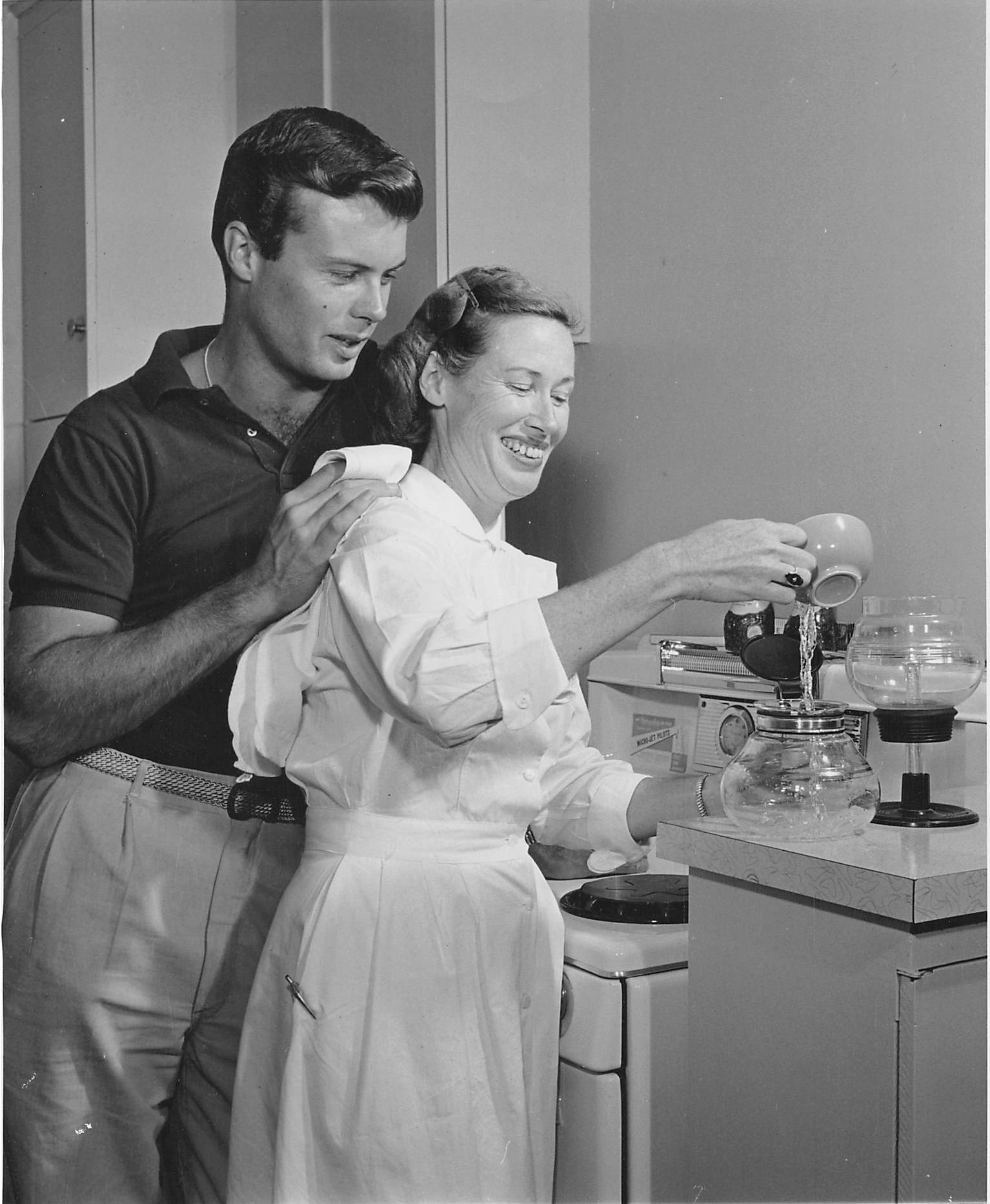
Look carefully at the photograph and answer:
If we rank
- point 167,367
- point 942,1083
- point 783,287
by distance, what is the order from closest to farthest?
1. point 942,1083
2. point 167,367
3. point 783,287

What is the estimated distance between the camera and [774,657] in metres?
1.37

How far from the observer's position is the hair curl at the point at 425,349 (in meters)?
1.29

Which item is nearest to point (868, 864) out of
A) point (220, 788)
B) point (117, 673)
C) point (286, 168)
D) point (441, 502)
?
point (441, 502)

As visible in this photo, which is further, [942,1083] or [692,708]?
[692,708]

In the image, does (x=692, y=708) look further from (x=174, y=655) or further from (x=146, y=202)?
(x=146, y=202)

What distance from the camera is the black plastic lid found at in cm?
136

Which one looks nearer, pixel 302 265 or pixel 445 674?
pixel 445 674

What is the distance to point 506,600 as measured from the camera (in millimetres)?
1286

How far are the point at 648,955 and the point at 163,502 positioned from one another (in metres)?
0.79

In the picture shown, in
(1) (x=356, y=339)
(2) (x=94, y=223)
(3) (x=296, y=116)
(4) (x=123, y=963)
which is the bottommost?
(4) (x=123, y=963)

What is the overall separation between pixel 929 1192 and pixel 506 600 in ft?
2.33

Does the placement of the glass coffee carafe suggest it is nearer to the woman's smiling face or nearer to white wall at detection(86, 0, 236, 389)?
the woman's smiling face

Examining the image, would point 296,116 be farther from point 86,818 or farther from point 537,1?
point 86,818

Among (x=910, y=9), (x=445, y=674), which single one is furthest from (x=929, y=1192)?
(x=910, y=9)
